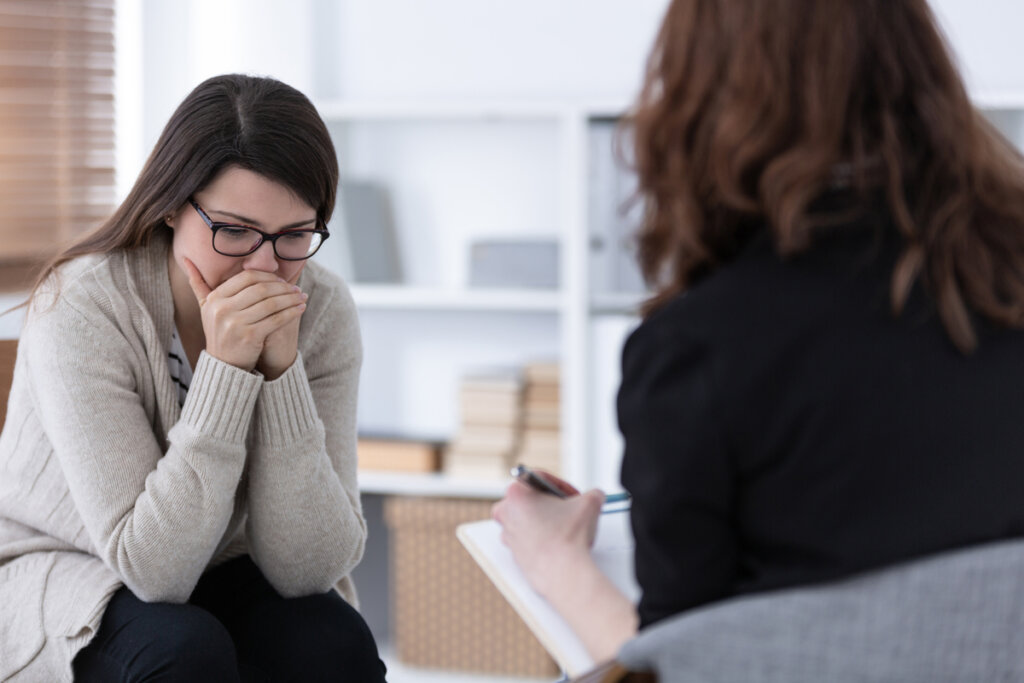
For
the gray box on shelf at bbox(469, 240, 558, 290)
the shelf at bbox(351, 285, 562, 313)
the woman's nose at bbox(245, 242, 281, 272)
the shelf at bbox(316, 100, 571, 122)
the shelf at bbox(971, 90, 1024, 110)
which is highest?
the shelf at bbox(971, 90, 1024, 110)

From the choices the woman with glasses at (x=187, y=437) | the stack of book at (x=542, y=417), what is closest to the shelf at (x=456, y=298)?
the stack of book at (x=542, y=417)

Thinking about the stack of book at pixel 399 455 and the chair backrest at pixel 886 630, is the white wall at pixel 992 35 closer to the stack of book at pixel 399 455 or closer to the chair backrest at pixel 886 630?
the stack of book at pixel 399 455

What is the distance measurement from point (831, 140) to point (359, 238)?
1.97m

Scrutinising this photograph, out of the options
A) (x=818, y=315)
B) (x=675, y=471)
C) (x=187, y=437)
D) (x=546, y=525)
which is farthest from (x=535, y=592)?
(x=187, y=437)

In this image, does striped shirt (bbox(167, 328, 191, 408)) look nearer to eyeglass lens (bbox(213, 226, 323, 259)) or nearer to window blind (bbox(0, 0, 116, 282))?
eyeglass lens (bbox(213, 226, 323, 259))

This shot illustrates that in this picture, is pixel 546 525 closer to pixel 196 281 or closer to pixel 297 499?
pixel 297 499

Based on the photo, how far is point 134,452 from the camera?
1233mm

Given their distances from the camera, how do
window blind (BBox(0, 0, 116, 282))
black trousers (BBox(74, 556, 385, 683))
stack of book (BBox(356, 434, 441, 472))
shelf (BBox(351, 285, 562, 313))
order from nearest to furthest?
1. black trousers (BBox(74, 556, 385, 683))
2. window blind (BBox(0, 0, 116, 282))
3. shelf (BBox(351, 285, 562, 313))
4. stack of book (BBox(356, 434, 441, 472))

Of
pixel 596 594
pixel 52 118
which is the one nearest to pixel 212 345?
pixel 596 594

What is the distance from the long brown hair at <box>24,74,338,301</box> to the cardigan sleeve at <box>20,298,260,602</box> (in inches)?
5.1

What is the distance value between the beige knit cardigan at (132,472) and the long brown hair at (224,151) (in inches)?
2.2

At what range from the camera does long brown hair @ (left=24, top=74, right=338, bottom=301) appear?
1.26 metres

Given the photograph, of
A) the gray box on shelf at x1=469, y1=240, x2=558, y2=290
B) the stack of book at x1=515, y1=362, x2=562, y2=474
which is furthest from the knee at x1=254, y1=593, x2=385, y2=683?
the gray box on shelf at x1=469, y1=240, x2=558, y2=290

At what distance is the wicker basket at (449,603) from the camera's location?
2.54 m
